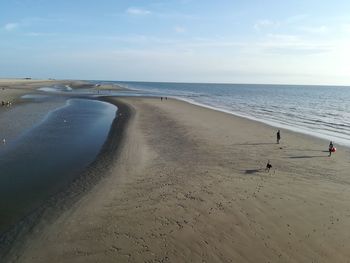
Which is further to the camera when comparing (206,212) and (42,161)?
(42,161)

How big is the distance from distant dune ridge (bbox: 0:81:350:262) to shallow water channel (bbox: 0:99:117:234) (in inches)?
76.2

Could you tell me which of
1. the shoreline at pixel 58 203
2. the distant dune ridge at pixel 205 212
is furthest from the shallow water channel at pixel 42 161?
the distant dune ridge at pixel 205 212

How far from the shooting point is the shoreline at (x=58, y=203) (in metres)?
12.3

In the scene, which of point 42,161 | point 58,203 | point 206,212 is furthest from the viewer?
point 42,161

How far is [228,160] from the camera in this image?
76.0ft

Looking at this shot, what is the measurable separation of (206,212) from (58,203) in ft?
20.8

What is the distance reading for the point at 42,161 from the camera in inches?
881

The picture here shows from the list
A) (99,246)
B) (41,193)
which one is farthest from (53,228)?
(41,193)

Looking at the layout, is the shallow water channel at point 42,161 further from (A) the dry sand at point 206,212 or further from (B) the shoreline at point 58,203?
(A) the dry sand at point 206,212

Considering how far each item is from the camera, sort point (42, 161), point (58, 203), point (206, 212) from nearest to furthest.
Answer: point (206, 212), point (58, 203), point (42, 161)

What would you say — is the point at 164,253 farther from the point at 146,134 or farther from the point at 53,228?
the point at 146,134

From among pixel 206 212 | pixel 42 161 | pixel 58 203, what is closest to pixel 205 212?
pixel 206 212

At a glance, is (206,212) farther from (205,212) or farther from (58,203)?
(58,203)

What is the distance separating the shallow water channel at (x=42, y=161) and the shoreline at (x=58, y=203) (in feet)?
1.28
